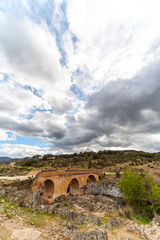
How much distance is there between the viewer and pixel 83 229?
1119 centimetres

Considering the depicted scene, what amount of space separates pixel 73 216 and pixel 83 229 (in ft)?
8.81

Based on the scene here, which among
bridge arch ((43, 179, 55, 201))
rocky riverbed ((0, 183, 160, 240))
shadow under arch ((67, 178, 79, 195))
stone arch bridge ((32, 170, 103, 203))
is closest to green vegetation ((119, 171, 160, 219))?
rocky riverbed ((0, 183, 160, 240))

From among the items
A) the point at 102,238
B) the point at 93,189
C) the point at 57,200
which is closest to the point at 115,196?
the point at 93,189

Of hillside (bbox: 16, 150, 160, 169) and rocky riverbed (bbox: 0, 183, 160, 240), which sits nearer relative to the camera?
rocky riverbed (bbox: 0, 183, 160, 240)

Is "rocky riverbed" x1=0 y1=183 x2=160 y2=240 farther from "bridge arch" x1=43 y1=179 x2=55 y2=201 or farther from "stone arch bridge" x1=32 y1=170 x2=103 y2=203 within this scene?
"bridge arch" x1=43 y1=179 x2=55 y2=201

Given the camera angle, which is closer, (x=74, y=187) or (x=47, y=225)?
(x=47, y=225)

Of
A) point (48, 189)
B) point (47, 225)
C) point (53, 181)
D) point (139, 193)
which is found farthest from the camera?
point (48, 189)

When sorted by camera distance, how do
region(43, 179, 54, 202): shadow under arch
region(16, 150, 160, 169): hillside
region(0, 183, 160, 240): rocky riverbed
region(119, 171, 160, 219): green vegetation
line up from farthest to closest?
1. region(16, 150, 160, 169): hillside
2. region(43, 179, 54, 202): shadow under arch
3. region(119, 171, 160, 219): green vegetation
4. region(0, 183, 160, 240): rocky riverbed

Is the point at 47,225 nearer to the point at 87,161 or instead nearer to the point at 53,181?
the point at 53,181

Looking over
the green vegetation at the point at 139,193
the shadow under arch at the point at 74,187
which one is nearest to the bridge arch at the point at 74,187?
the shadow under arch at the point at 74,187

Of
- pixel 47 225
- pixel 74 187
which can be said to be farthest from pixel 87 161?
pixel 47 225

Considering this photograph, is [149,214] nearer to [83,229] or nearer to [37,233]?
[83,229]

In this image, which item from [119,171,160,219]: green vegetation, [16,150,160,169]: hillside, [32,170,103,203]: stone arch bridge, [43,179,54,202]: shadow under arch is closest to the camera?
[119,171,160,219]: green vegetation

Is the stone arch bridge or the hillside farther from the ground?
the hillside
